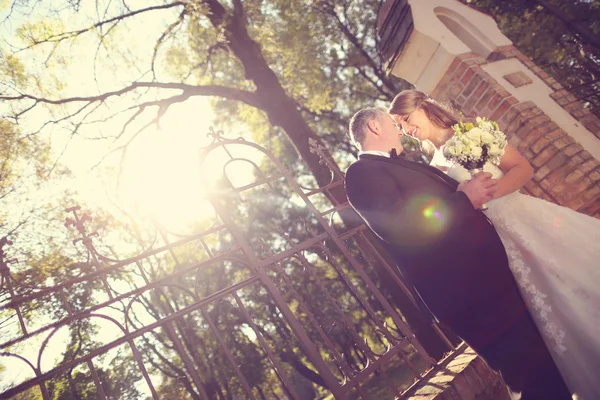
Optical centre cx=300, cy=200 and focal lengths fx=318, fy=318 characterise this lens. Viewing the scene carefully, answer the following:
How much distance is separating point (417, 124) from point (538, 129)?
1698 millimetres

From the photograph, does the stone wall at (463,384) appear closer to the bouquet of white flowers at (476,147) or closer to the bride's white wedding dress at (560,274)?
the bride's white wedding dress at (560,274)

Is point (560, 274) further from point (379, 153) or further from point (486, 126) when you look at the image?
point (379, 153)

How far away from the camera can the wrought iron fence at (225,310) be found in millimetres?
2334

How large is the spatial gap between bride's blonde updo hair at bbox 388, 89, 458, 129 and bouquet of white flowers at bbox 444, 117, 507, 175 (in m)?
0.32

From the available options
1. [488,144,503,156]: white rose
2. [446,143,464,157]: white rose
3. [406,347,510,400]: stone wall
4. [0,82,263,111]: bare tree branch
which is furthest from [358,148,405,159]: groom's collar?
[0,82,263,111]: bare tree branch

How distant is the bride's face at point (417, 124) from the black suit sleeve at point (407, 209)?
2.27ft

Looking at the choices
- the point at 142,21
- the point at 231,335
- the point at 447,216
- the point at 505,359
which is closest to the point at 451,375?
the point at 505,359

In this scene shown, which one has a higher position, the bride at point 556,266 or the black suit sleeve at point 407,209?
the black suit sleeve at point 407,209

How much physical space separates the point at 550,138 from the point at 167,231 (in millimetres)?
3747

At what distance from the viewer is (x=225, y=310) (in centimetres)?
1664

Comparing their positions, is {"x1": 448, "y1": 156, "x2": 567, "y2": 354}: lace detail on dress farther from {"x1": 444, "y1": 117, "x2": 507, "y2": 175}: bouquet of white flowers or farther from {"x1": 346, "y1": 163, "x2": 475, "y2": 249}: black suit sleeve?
{"x1": 346, "y1": 163, "x2": 475, "y2": 249}: black suit sleeve

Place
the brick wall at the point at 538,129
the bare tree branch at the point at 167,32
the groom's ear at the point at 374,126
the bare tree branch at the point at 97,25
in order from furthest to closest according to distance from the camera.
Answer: the bare tree branch at the point at 167,32 → the bare tree branch at the point at 97,25 → the brick wall at the point at 538,129 → the groom's ear at the point at 374,126

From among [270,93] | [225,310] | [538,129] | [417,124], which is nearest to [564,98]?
[538,129]

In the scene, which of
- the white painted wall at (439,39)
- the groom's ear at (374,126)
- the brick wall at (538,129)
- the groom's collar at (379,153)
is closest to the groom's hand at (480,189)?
the groom's collar at (379,153)
